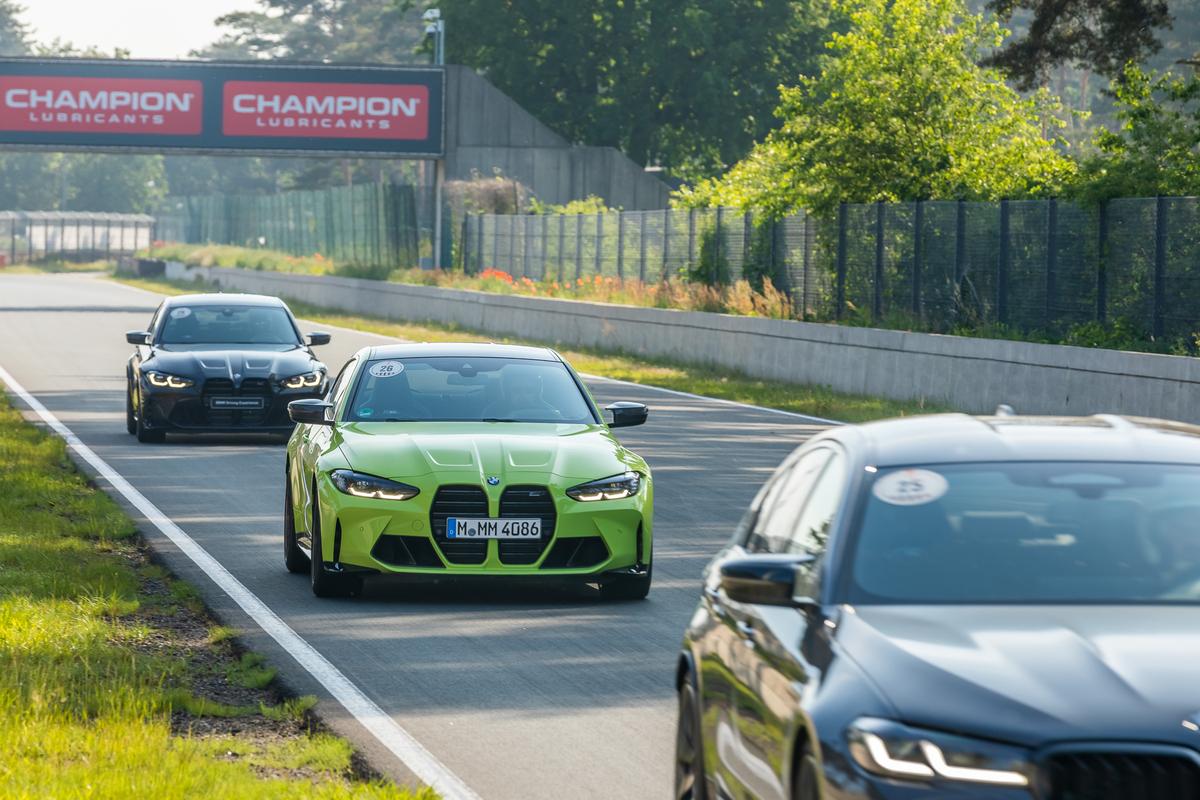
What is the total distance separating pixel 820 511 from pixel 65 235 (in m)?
131

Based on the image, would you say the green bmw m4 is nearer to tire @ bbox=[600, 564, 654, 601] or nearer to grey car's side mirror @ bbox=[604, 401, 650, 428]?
tire @ bbox=[600, 564, 654, 601]

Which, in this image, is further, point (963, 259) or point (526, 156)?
point (526, 156)

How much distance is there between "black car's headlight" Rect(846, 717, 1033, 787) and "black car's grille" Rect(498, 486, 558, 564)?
6.91 m

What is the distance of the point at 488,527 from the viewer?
11625mm

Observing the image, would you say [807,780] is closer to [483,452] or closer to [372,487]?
[372,487]

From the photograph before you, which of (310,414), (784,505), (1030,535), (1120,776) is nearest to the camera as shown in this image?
(1120,776)

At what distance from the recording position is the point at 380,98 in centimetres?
6341

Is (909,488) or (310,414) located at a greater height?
(909,488)

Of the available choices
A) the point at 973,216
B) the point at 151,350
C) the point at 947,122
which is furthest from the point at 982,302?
the point at 151,350

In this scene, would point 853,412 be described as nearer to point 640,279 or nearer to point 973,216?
point 973,216

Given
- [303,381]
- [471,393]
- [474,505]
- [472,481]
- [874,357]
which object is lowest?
[874,357]

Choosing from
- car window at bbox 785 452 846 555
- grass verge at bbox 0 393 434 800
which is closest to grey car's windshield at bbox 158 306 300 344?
grass verge at bbox 0 393 434 800

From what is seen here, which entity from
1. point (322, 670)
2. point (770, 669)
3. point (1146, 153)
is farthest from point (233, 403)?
point (770, 669)

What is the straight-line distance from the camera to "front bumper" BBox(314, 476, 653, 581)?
38.1ft
